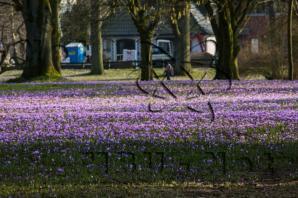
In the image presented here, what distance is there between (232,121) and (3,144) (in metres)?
4.44

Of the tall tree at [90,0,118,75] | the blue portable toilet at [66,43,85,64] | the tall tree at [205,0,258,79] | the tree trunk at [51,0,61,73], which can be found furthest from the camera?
the blue portable toilet at [66,43,85,64]

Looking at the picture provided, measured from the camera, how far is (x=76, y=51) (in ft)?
340

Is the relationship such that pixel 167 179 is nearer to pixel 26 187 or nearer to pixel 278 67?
pixel 26 187

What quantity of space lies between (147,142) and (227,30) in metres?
27.3

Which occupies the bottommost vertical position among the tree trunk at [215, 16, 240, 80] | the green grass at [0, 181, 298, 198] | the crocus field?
the green grass at [0, 181, 298, 198]

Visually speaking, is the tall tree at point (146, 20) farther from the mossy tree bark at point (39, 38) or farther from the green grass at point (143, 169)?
the green grass at point (143, 169)

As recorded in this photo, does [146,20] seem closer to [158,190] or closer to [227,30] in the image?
[227,30]

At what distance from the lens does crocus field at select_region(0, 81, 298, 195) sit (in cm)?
842

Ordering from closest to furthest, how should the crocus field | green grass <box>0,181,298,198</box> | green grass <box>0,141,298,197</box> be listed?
green grass <box>0,181,298,198</box> < green grass <box>0,141,298,197</box> < the crocus field

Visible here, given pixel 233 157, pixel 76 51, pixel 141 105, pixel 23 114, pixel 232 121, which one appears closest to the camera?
pixel 233 157

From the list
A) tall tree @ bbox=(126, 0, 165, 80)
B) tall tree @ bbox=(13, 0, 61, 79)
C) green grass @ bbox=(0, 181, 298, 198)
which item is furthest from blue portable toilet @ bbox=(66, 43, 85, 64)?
green grass @ bbox=(0, 181, 298, 198)

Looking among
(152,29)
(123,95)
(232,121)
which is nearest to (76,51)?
(152,29)

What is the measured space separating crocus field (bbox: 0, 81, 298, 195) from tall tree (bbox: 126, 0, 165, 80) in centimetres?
1930

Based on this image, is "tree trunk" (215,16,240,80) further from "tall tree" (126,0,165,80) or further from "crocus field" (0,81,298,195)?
"crocus field" (0,81,298,195)
